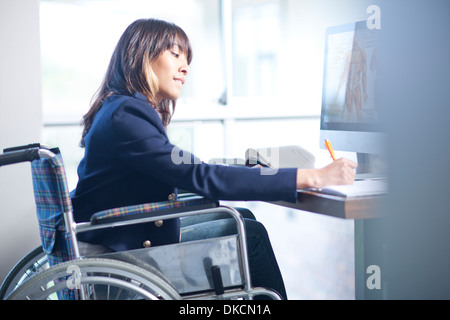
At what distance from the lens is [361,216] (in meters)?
1.05

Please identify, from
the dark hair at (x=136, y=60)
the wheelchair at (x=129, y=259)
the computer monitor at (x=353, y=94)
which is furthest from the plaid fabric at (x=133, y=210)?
the computer monitor at (x=353, y=94)

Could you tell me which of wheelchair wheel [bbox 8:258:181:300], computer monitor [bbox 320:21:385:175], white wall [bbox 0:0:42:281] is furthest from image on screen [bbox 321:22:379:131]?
white wall [bbox 0:0:42:281]

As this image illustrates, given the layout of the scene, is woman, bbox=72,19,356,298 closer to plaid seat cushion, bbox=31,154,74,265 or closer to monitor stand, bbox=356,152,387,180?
plaid seat cushion, bbox=31,154,74,265

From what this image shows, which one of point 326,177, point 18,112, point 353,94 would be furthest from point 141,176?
point 18,112

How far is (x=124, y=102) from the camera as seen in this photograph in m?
1.22

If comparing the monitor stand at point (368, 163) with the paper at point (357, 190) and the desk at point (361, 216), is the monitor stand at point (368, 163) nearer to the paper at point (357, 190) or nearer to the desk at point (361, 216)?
the desk at point (361, 216)

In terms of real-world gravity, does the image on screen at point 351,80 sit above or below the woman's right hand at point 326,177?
above

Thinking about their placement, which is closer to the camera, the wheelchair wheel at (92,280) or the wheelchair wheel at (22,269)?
the wheelchair wheel at (92,280)

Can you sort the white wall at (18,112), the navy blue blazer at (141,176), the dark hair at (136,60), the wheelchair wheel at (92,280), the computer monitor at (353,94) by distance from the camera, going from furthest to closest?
the white wall at (18,112) < the computer monitor at (353,94) < the dark hair at (136,60) < the navy blue blazer at (141,176) < the wheelchair wheel at (92,280)

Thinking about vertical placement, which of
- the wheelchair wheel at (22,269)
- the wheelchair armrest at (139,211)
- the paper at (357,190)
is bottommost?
the wheelchair wheel at (22,269)

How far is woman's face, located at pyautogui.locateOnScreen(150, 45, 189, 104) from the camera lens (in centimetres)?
141

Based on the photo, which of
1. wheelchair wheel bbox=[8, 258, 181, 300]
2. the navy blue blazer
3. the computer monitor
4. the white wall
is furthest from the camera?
the white wall

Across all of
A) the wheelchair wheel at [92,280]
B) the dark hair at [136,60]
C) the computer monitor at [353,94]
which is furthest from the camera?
the computer monitor at [353,94]

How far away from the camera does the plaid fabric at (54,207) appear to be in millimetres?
1100
